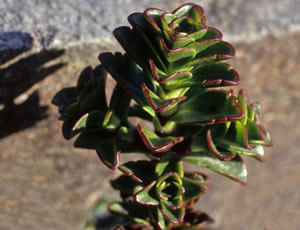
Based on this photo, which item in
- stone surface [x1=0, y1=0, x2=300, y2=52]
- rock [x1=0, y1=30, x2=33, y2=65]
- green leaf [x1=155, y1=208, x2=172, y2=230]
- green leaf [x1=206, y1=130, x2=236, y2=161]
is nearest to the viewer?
green leaf [x1=206, y1=130, x2=236, y2=161]

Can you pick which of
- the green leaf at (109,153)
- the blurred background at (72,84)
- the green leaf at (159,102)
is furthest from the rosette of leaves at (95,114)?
the blurred background at (72,84)

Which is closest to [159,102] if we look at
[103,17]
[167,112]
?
[167,112]

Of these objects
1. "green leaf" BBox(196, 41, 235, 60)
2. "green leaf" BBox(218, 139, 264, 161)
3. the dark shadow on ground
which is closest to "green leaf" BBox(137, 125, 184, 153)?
"green leaf" BBox(218, 139, 264, 161)

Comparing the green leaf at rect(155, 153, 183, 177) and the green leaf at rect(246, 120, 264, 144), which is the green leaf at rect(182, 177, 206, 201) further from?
the green leaf at rect(246, 120, 264, 144)

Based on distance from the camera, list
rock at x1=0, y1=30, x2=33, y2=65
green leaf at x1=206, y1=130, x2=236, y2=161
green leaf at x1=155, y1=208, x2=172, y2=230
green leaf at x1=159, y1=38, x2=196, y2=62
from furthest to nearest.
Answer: rock at x1=0, y1=30, x2=33, y2=65
green leaf at x1=155, y1=208, x2=172, y2=230
green leaf at x1=206, y1=130, x2=236, y2=161
green leaf at x1=159, y1=38, x2=196, y2=62

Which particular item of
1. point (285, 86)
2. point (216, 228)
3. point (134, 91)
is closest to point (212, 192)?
point (216, 228)
